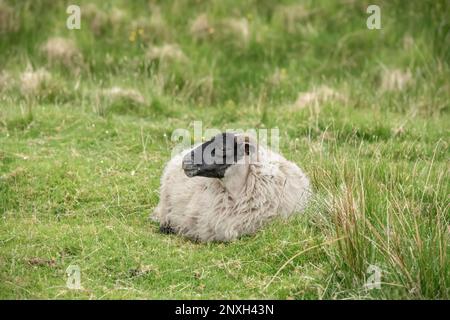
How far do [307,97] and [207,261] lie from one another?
580cm

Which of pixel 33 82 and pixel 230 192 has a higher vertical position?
pixel 33 82

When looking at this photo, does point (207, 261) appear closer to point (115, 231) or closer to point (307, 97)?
point (115, 231)

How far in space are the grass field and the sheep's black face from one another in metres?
0.74

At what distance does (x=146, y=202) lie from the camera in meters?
8.77

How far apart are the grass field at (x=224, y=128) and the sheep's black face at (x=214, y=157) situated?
745 mm

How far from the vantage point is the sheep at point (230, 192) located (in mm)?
7531

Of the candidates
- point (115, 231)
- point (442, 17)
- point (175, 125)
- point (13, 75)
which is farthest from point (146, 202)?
point (442, 17)

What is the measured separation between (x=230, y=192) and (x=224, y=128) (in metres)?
3.62

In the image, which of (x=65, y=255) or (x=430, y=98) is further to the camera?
(x=430, y=98)

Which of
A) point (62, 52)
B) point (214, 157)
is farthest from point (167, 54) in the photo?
point (214, 157)

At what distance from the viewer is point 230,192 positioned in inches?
306

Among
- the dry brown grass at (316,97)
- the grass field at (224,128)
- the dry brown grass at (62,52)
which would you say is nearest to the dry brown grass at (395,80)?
the grass field at (224,128)

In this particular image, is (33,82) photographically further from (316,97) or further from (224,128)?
(316,97)

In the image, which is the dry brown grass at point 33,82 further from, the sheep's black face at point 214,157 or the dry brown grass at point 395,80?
the dry brown grass at point 395,80
